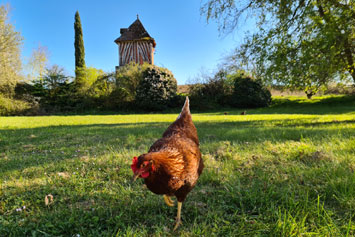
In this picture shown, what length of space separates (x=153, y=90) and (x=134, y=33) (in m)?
13.7

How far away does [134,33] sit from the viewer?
26828 millimetres

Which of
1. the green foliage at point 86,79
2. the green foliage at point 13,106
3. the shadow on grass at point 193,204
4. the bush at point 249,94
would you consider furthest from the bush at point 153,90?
the shadow on grass at point 193,204

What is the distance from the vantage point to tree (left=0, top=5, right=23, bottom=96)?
17438 millimetres

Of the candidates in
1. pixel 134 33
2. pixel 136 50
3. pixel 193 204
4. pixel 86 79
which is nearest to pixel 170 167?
pixel 193 204

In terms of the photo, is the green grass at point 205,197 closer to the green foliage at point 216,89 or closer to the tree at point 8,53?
the green foliage at point 216,89

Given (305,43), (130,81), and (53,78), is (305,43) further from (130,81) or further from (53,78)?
(53,78)

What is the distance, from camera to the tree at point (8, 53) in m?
17.4

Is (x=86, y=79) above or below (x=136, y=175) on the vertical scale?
above

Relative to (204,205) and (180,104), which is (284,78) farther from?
(180,104)

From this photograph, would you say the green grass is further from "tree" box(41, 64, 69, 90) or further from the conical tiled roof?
the conical tiled roof

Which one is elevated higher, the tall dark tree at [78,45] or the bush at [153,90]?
the tall dark tree at [78,45]

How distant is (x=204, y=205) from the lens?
5.92 feet

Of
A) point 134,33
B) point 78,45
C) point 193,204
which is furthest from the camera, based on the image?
point 134,33

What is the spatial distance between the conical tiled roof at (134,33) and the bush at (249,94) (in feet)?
48.0
